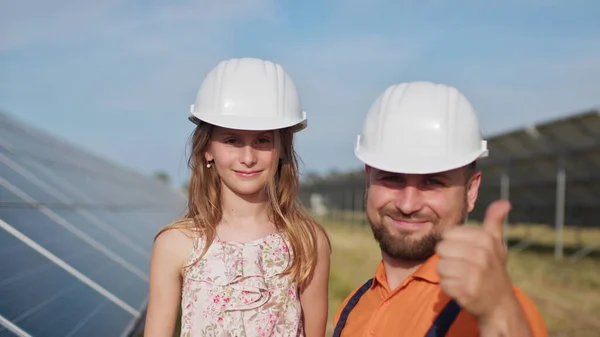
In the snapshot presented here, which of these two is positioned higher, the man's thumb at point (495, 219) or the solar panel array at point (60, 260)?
the man's thumb at point (495, 219)

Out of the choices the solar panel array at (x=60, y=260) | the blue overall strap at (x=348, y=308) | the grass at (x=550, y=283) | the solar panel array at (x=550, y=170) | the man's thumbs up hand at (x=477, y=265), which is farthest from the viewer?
the solar panel array at (x=550, y=170)

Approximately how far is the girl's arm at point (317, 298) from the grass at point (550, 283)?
5.16m

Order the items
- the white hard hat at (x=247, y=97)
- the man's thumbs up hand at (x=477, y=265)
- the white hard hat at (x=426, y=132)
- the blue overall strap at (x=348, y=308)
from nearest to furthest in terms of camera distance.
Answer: the man's thumbs up hand at (x=477, y=265) → the white hard hat at (x=426, y=132) → the blue overall strap at (x=348, y=308) → the white hard hat at (x=247, y=97)

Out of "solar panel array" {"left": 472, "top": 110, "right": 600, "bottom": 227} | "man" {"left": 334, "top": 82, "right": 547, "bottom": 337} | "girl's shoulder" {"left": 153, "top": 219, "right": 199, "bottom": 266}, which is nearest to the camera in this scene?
"man" {"left": 334, "top": 82, "right": 547, "bottom": 337}

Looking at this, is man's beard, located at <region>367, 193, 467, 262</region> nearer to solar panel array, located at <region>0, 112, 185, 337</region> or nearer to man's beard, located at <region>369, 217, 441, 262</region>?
man's beard, located at <region>369, 217, 441, 262</region>

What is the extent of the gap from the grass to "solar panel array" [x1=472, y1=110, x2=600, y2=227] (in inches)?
58.2

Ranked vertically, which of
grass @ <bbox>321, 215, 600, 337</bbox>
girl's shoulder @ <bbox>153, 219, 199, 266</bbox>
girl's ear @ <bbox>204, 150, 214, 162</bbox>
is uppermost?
girl's ear @ <bbox>204, 150, 214, 162</bbox>

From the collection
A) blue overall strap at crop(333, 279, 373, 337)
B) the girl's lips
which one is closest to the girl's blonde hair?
the girl's lips

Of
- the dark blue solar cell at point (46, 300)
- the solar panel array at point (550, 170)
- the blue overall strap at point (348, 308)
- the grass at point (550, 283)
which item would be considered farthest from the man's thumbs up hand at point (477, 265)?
the solar panel array at point (550, 170)

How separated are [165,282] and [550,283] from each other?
37.6 feet

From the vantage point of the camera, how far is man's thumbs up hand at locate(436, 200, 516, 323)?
152 centimetres

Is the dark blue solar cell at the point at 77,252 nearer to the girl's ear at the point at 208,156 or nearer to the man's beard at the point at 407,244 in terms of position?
the girl's ear at the point at 208,156

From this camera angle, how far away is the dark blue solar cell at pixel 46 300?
349cm

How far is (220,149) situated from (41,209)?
291cm
